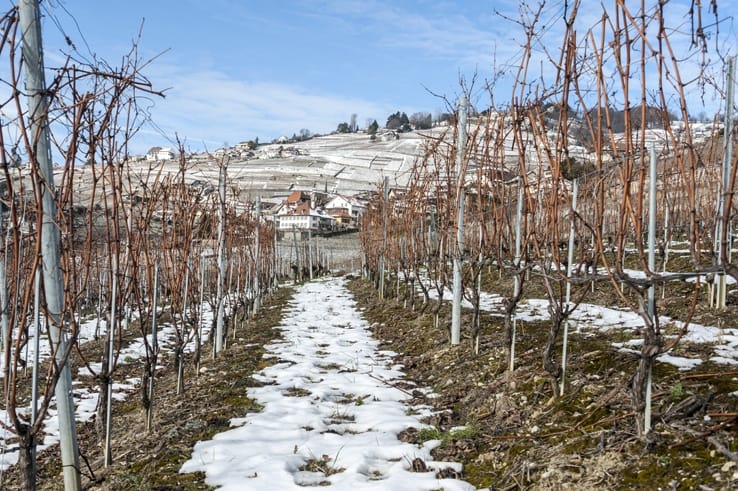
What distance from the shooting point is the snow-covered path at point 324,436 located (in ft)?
9.30

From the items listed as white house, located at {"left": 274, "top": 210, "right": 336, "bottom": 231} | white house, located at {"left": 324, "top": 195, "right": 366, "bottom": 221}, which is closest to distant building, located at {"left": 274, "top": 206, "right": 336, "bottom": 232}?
white house, located at {"left": 274, "top": 210, "right": 336, "bottom": 231}

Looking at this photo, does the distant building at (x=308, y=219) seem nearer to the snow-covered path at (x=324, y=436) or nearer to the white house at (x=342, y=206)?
the white house at (x=342, y=206)

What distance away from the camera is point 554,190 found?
2.94 meters

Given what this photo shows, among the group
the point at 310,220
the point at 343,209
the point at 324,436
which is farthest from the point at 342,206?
the point at 324,436

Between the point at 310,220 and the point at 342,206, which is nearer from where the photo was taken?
the point at 310,220

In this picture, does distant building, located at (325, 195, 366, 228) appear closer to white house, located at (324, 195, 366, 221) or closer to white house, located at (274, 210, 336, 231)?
white house, located at (324, 195, 366, 221)

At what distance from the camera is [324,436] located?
3500mm

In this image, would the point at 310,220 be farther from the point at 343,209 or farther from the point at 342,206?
the point at 342,206

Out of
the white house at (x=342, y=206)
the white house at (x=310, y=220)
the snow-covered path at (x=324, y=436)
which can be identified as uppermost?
the white house at (x=342, y=206)

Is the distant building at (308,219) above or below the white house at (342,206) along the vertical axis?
below

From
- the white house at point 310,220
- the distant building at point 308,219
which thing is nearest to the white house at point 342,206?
the white house at point 310,220

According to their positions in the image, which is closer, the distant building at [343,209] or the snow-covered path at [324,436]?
the snow-covered path at [324,436]

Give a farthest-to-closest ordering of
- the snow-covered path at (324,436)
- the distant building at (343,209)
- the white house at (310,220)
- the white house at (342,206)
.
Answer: the white house at (342,206) < the distant building at (343,209) < the white house at (310,220) < the snow-covered path at (324,436)

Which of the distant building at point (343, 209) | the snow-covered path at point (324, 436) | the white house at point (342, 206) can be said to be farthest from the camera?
the white house at point (342, 206)
